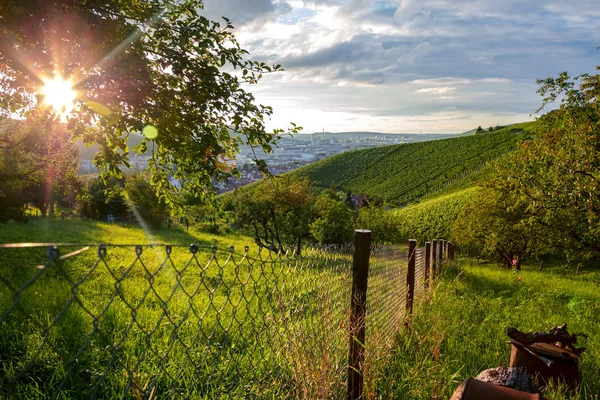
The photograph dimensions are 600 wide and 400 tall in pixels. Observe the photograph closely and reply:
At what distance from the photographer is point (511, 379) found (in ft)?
9.30

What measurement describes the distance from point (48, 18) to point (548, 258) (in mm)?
37138

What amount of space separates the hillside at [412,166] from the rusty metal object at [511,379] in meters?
60.1

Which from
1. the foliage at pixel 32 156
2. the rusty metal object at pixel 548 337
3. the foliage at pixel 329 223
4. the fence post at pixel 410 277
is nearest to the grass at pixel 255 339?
the fence post at pixel 410 277

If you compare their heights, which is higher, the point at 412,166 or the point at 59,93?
the point at 412,166

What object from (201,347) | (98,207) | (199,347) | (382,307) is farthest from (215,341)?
(98,207)

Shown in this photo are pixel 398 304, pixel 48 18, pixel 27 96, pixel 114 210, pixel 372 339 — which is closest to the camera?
pixel 372 339

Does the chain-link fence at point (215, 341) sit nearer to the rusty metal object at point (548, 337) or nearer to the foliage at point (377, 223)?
the rusty metal object at point (548, 337)

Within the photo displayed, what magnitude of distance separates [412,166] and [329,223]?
5995 centimetres

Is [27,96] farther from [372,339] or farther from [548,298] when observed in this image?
[548,298]

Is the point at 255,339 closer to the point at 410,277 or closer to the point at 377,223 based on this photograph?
the point at 410,277

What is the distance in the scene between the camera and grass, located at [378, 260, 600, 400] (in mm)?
3229

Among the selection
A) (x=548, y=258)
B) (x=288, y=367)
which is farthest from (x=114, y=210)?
(x=288, y=367)

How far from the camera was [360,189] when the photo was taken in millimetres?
75625

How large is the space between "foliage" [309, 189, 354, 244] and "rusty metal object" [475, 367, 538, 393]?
18935 mm
